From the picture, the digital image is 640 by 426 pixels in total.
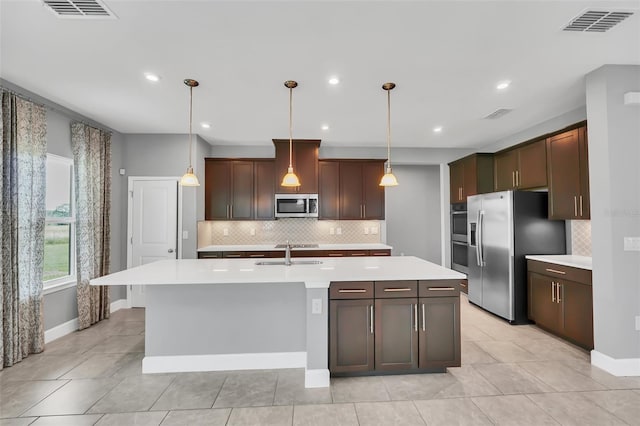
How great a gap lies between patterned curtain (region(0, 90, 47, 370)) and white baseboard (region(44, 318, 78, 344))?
293mm

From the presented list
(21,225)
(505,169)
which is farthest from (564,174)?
(21,225)

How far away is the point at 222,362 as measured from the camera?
291 cm

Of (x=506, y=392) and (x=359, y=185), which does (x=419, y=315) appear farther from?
(x=359, y=185)

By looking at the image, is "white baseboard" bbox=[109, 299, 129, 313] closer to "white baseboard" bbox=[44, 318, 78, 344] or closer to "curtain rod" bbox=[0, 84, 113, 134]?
"white baseboard" bbox=[44, 318, 78, 344]

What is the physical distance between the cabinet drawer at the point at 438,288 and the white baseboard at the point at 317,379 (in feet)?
3.44

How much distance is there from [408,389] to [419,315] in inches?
22.9

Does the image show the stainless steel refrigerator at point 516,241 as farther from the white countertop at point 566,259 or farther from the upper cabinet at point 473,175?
the upper cabinet at point 473,175

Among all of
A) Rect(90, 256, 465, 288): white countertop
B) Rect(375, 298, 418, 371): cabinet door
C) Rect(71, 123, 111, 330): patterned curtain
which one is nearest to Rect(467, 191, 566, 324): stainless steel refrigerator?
Rect(90, 256, 465, 288): white countertop

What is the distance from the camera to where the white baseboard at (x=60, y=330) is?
3591mm

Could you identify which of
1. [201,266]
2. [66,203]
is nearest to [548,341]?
[201,266]

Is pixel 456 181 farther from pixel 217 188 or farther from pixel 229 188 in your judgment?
pixel 217 188

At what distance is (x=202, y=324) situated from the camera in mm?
2912

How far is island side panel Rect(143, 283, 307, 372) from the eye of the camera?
2885mm

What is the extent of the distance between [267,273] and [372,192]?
3386 millimetres
